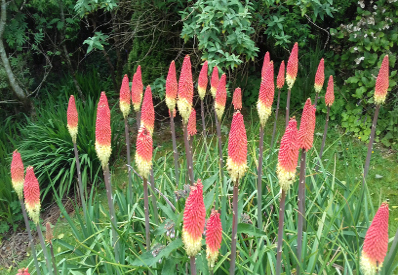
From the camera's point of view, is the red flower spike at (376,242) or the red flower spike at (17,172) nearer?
the red flower spike at (376,242)

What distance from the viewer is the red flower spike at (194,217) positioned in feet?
4.96

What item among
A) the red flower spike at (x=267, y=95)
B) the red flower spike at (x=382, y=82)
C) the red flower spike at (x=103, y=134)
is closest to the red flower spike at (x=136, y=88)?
the red flower spike at (x=103, y=134)

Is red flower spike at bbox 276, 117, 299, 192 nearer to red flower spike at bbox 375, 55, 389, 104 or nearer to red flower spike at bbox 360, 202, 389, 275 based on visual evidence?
red flower spike at bbox 360, 202, 389, 275

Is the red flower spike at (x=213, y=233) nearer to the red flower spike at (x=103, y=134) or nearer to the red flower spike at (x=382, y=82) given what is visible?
the red flower spike at (x=103, y=134)

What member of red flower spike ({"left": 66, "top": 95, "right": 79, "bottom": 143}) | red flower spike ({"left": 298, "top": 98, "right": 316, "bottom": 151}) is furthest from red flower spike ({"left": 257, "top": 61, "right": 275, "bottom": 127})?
red flower spike ({"left": 66, "top": 95, "right": 79, "bottom": 143})

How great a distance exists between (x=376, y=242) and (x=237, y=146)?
69cm

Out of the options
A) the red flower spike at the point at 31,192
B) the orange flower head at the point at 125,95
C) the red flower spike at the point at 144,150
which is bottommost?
the red flower spike at the point at 31,192

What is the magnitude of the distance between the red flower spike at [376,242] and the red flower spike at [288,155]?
0.41 metres

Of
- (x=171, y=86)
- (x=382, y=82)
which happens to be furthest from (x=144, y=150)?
(x=382, y=82)

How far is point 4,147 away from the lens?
584 cm

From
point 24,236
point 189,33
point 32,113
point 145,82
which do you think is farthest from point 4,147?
point 189,33

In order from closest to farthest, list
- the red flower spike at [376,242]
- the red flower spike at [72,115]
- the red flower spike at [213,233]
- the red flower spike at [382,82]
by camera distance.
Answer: the red flower spike at [376,242] < the red flower spike at [213,233] < the red flower spike at [382,82] < the red flower spike at [72,115]

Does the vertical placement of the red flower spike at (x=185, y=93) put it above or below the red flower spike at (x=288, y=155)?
above

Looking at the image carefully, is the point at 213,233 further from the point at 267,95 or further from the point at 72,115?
the point at 72,115
